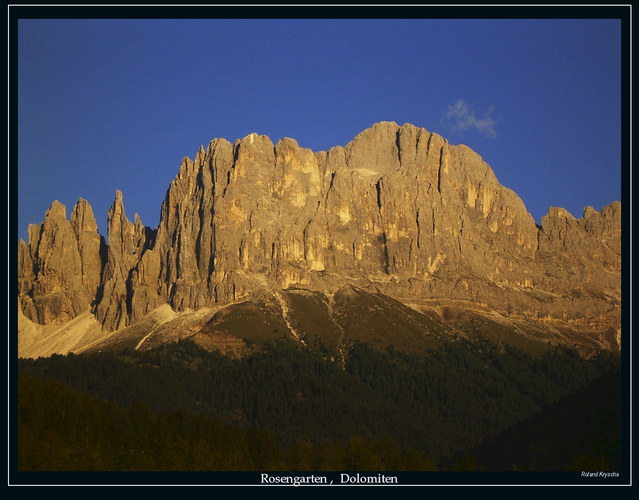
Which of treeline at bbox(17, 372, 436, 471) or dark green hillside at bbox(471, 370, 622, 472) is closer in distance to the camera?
treeline at bbox(17, 372, 436, 471)

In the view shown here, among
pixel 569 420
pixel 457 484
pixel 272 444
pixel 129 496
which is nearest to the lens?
pixel 129 496

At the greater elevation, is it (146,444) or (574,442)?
(146,444)

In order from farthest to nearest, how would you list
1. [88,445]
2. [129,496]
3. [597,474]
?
[88,445] → [597,474] → [129,496]

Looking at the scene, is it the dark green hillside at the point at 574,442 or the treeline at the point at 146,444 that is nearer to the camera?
the treeline at the point at 146,444

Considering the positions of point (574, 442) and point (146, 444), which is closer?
point (146, 444)
